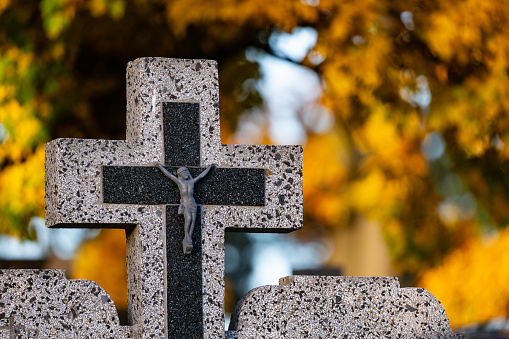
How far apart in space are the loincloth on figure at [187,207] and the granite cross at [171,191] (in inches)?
1.4

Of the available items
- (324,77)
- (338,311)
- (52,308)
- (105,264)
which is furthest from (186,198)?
(105,264)

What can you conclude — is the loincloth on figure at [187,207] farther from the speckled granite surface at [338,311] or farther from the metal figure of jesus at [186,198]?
the speckled granite surface at [338,311]

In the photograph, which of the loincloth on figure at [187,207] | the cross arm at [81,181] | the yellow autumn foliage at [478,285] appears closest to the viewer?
the cross arm at [81,181]

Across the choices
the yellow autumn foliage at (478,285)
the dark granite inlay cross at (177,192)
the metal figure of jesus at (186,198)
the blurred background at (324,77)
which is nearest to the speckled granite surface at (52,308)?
the dark granite inlay cross at (177,192)

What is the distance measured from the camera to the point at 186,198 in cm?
391

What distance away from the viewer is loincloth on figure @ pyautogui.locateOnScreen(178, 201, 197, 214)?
153 inches

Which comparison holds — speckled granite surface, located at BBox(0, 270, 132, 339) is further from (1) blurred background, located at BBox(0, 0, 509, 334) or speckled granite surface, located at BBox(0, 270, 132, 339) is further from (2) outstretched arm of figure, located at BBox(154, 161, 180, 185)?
(1) blurred background, located at BBox(0, 0, 509, 334)

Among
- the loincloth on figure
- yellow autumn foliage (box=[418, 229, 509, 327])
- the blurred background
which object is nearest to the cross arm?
the loincloth on figure

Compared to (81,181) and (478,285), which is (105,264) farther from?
(81,181)

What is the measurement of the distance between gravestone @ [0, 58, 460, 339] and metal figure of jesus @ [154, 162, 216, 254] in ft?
0.04

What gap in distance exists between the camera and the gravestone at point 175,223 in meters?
3.74

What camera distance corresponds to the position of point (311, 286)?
4027mm

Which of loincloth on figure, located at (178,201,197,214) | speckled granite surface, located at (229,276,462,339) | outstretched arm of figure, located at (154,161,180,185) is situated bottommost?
speckled granite surface, located at (229,276,462,339)

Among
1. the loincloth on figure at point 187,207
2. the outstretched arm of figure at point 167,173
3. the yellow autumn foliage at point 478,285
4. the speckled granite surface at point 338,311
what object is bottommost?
the yellow autumn foliage at point 478,285
